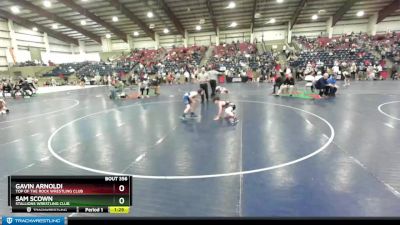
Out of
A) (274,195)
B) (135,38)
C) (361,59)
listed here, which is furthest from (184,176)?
(135,38)

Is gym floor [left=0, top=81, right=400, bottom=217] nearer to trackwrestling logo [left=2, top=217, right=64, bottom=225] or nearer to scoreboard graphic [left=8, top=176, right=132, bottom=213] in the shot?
scoreboard graphic [left=8, top=176, right=132, bottom=213]

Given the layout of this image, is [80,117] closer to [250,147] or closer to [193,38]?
[250,147]

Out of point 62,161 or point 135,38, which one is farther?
point 135,38

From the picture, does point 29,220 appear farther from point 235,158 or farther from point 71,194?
point 235,158

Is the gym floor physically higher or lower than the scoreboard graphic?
lower

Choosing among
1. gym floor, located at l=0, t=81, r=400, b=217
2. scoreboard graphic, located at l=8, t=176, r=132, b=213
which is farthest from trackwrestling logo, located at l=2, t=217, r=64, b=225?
gym floor, located at l=0, t=81, r=400, b=217

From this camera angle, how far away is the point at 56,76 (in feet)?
111

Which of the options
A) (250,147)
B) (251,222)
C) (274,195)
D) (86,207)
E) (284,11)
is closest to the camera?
(251,222)

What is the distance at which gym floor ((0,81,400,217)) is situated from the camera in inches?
126

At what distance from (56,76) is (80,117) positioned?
2883cm

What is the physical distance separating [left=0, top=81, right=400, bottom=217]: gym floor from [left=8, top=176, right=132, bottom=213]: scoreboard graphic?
4.84 ft

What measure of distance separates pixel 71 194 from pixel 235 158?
3.42 m

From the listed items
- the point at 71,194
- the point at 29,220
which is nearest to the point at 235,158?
the point at 71,194

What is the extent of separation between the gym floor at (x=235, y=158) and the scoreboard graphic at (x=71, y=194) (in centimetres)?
148
